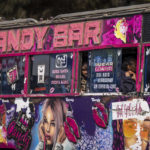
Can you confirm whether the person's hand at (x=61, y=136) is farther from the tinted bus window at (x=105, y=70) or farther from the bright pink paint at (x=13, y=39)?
the bright pink paint at (x=13, y=39)

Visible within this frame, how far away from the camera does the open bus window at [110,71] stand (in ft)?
34.2

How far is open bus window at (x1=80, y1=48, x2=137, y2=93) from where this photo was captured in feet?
34.2

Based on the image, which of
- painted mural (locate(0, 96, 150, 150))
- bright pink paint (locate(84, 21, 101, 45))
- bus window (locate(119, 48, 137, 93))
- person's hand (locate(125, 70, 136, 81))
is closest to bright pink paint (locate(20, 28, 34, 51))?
A: painted mural (locate(0, 96, 150, 150))

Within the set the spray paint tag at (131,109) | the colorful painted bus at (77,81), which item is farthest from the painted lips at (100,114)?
the spray paint tag at (131,109)

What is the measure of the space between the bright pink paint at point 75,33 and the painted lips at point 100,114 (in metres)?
1.21

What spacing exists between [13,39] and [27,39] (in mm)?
387

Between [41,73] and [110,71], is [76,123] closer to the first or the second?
[110,71]

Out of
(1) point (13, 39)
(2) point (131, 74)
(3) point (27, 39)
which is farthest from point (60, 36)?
(2) point (131, 74)

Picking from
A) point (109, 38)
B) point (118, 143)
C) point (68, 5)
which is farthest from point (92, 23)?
point (68, 5)

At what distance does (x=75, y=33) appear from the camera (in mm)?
11445

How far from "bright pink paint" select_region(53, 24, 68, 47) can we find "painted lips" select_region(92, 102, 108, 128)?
141 cm

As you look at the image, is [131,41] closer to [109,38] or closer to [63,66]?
[109,38]

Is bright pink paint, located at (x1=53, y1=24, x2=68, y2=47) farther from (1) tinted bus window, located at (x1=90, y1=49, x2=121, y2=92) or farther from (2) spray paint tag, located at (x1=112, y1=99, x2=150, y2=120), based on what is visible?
(2) spray paint tag, located at (x1=112, y1=99, x2=150, y2=120)

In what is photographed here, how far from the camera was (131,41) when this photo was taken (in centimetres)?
1042
